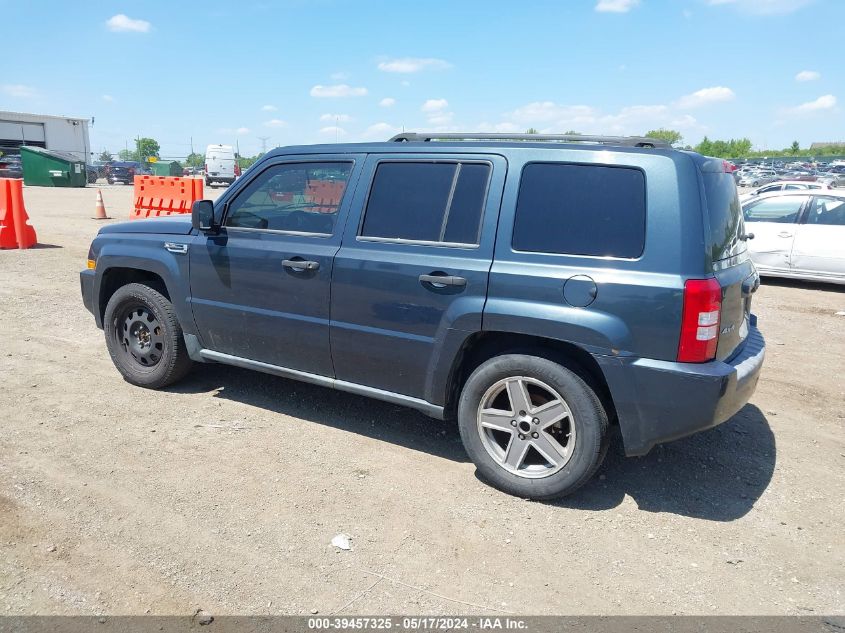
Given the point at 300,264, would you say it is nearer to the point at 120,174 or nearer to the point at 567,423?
the point at 567,423

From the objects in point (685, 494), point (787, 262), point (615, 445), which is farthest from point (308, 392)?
point (787, 262)

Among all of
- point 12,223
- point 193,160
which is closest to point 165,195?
point 12,223

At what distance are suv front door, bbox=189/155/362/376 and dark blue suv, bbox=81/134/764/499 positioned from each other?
13 millimetres

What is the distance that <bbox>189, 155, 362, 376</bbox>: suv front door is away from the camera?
4.19m

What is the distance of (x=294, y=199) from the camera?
445 cm

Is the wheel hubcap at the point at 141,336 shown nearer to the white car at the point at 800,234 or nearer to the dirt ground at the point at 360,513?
the dirt ground at the point at 360,513

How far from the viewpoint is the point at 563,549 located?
323 centimetres

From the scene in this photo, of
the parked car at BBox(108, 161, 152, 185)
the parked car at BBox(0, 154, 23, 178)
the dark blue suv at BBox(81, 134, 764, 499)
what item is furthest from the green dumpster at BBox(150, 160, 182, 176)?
the dark blue suv at BBox(81, 134, 764, 499)

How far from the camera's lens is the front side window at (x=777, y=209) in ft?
33.3

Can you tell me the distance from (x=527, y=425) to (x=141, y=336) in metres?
3.29

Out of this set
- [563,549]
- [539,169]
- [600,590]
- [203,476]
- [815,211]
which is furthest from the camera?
[815,211]

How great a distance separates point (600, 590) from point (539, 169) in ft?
7.16

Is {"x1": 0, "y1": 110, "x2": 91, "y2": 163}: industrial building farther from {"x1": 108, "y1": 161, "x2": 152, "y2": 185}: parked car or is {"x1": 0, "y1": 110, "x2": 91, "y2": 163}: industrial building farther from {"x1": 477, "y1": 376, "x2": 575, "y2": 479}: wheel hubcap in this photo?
{"x1": 477, "y1": 376, "x2": 575, "y2": 479}: wheel hubcap

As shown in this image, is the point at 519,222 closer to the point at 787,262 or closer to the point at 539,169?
the point at 539,169
